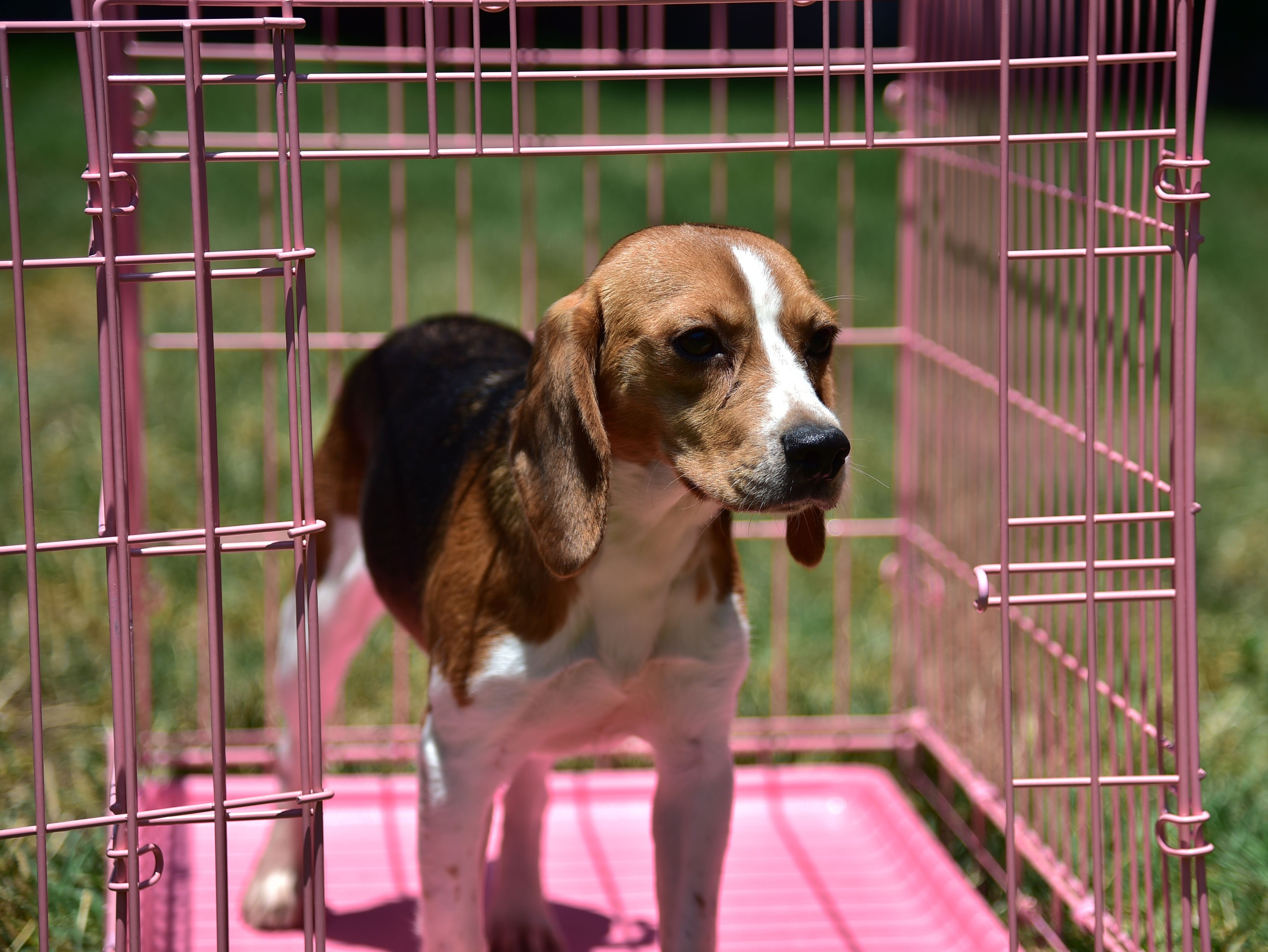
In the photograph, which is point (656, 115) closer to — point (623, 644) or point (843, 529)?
point (843, 529)

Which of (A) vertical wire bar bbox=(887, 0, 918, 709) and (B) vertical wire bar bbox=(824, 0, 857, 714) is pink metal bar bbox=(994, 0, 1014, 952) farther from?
(A) vertical wire bar bbox=(887, 0, 918, 709)

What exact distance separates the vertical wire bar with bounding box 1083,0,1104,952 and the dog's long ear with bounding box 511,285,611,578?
0.83 meters

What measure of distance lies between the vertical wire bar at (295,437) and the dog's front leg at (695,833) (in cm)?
81

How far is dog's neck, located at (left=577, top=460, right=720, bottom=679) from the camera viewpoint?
9.25 feet

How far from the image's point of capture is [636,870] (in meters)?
4.12

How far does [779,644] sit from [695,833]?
5.38 ft

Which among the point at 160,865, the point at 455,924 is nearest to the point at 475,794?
the point at 455,924

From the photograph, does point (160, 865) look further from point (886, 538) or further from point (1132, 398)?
point (1132, 398)

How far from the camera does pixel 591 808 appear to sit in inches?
176

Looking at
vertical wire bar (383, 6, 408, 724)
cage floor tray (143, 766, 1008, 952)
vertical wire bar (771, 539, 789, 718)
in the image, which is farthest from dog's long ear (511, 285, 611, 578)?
vertical wire bar (771, 539, 789, 718)

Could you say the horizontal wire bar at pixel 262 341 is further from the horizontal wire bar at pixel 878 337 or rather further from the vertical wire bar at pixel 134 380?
the horizontal wire bar at pixel 878 337

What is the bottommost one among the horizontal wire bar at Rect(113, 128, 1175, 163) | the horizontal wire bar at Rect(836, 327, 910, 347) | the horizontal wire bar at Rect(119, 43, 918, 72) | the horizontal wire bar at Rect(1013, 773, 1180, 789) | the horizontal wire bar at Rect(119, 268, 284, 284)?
the horizontal wire bar at Rect(1013, 773, 1180, 789)

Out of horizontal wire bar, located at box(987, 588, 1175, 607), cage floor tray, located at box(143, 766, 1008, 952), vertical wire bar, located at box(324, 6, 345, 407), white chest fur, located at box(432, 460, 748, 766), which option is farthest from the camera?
vertical wire bar, located at box(324, 6, 345, 407)

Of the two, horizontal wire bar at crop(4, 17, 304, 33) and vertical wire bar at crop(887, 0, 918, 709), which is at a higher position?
horizontal wire bar at crop(4, 17, 304, 33)
